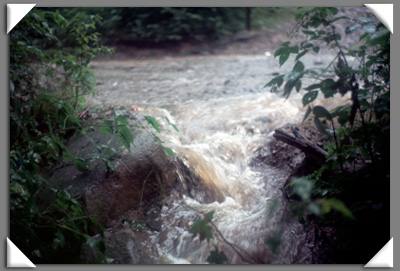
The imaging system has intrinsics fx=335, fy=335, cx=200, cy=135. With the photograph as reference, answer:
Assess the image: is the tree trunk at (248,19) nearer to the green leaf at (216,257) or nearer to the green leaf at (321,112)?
the green leaf at (321,112)

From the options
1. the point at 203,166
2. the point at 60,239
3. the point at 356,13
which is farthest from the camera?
the point at 203,166

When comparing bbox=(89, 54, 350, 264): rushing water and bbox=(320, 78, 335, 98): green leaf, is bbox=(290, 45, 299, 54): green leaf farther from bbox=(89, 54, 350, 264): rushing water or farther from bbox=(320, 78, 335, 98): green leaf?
bbox=(89, 54, 350, 264): rushing water

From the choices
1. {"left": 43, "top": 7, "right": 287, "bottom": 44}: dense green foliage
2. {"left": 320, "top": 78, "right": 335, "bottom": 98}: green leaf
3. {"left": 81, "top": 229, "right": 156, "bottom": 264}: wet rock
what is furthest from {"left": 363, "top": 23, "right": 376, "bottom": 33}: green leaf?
{"left": 81, "top": 229, "right": 156, "bottom": 264}: wet rock

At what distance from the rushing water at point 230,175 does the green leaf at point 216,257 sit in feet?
0.11

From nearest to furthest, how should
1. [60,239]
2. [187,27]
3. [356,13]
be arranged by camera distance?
[60,239], [356,13], [187,27]

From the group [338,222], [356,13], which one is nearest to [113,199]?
[338,222]

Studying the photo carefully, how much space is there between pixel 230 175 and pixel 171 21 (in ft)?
3.36

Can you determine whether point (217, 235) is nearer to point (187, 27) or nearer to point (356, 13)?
point (356, 13)

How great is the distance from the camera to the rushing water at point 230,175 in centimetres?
142

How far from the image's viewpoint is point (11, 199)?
141 centimetres

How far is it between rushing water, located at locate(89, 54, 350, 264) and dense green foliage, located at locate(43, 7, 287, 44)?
19.8 inches

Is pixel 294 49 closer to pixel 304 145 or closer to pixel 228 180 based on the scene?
pixel 304 145

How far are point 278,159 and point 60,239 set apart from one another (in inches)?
51.2

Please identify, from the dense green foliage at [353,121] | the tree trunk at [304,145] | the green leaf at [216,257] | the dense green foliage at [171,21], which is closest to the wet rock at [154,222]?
the green leaf at [216,257]
